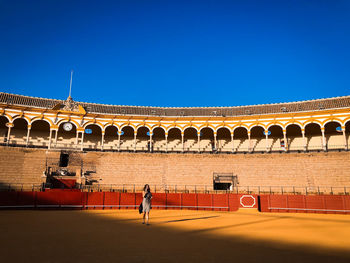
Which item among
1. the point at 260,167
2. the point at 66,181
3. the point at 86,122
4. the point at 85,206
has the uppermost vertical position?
the point at 86,122

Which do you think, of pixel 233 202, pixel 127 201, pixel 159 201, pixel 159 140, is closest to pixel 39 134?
pixel 159 140

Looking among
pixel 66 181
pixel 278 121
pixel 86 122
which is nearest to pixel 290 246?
pixel 66 181

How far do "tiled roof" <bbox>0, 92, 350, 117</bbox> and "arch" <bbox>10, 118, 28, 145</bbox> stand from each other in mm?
3310

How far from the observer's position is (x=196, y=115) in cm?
3800

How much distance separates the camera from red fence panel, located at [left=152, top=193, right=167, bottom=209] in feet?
69.2

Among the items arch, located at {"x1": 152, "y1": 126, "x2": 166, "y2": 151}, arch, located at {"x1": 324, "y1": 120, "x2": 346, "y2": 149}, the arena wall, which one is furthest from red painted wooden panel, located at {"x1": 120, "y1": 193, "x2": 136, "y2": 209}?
arch, located at {"x1": 324, "y1": 120, "x2": 346, "y2": 149}

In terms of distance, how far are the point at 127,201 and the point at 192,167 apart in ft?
38.4

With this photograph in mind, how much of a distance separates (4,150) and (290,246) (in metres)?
29.7

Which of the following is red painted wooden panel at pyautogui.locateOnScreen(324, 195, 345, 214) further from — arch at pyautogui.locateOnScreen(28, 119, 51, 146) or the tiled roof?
arch at pyautogui.locateOnScreen(28, 119, 51, 146)

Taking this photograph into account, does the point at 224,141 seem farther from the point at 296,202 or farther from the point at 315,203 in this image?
the point at 315,203

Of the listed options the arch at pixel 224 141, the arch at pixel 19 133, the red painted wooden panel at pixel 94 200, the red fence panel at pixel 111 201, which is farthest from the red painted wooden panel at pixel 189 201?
the arch at pixel 19 133

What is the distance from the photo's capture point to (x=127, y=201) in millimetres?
20734

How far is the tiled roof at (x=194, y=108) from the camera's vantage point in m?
33.4

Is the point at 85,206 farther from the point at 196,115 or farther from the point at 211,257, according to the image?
the point at 196,115
